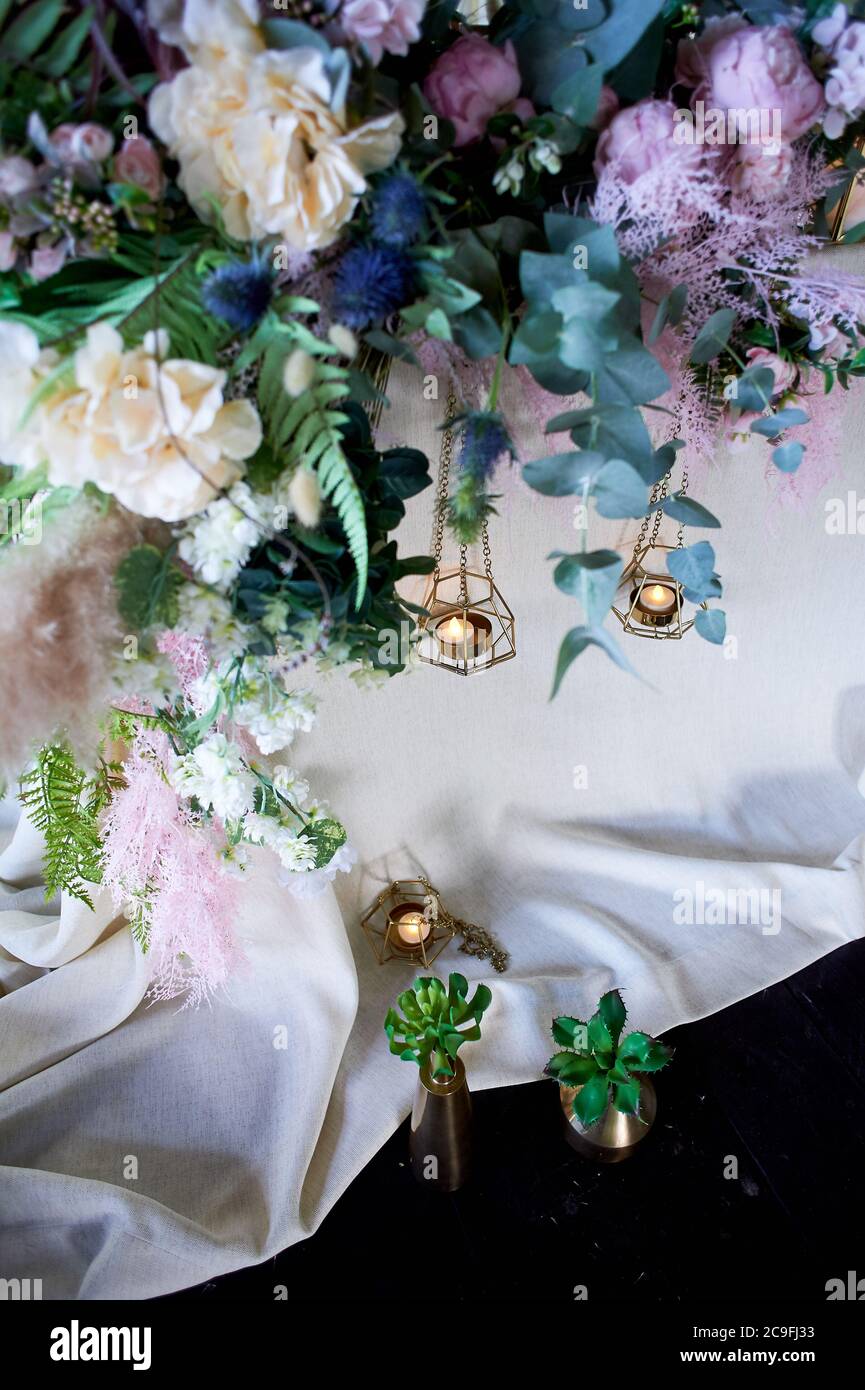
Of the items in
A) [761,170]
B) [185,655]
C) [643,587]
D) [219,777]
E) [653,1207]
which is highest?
[761,170]

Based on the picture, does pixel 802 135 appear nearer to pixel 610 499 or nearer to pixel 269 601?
pixel 610 499

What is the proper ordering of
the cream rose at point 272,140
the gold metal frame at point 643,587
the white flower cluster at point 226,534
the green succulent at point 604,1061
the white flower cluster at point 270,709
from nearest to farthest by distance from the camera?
the cream rose at point 272,140
the white flower cluster at point 226,534
the white flower cluster at point 270,709
the green succulent at point 604,1061
the gold metal frame at point 643,587

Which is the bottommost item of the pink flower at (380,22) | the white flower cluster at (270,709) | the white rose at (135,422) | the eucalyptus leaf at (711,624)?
the white flower cluster at (270,709)

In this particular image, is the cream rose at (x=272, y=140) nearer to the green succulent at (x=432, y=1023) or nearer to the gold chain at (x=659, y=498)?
the gold chain at (x=659, y=498)

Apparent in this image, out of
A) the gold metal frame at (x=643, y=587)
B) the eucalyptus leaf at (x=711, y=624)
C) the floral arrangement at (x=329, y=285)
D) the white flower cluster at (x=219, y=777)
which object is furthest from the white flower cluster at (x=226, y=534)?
the gold metal frame at (x=643, y=587)

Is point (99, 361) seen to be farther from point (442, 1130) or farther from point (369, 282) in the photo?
point (442, 1130)

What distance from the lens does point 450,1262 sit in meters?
1.12

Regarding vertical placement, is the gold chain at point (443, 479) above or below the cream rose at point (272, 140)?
above

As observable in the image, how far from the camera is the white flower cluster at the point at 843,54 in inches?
32.1

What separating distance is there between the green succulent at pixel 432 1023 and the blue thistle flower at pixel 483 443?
21.8 inches

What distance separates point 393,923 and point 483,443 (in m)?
0.77

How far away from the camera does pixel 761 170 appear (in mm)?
855

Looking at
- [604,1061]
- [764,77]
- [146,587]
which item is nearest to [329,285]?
[146,587]
